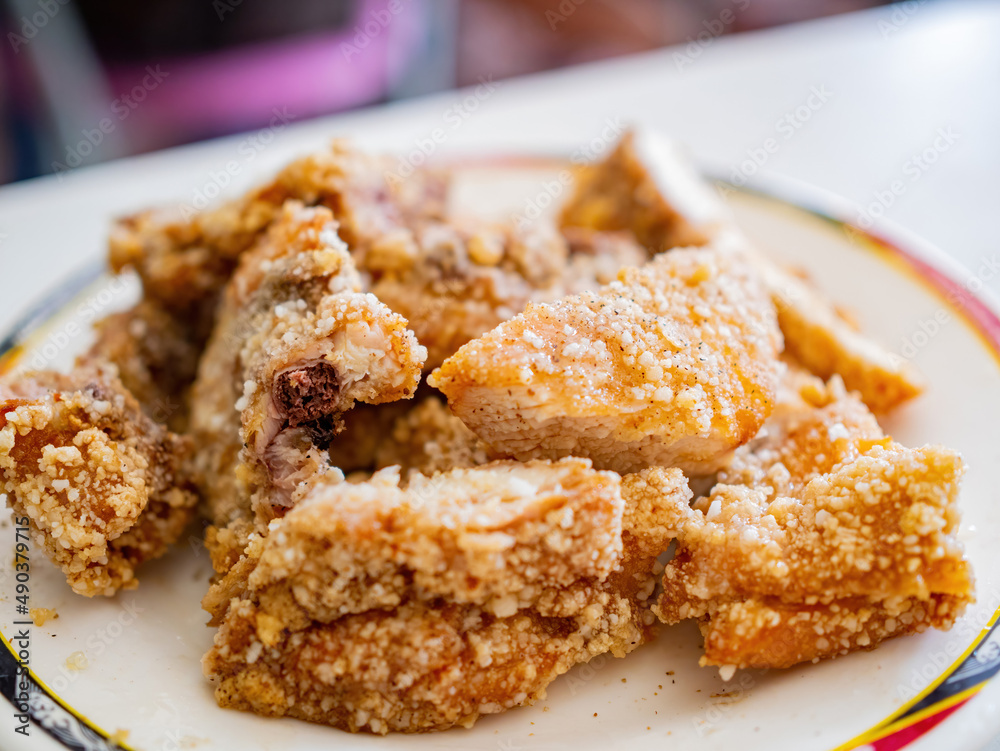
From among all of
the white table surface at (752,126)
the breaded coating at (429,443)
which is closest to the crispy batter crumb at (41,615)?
the breaded coating at (429,443)

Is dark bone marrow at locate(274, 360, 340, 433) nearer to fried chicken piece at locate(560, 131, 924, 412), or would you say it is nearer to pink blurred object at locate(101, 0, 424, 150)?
fried chicken piece at locate(560, 131, 924, 412)

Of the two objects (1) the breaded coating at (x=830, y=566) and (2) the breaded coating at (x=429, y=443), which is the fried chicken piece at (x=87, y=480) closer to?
(2) the breaded coating at (x=429, y=443)

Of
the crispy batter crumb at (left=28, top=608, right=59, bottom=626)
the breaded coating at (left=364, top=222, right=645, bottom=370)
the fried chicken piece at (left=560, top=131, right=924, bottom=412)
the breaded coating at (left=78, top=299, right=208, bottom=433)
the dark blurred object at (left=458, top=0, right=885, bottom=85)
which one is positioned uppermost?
the breaded coating at (left=364, top=222, right=645, bottom=370)

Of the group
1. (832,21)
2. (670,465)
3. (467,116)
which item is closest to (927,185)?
(832,21)

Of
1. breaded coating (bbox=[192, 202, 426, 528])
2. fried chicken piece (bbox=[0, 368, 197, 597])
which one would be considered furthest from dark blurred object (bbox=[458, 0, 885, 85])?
fried chicken piece (bbox=[0, 368, 197, 597])

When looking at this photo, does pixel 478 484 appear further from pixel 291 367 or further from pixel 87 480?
pixel 87 480

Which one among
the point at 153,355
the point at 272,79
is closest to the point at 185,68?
the point at 272,79

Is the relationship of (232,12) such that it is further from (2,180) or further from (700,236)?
(700,236)
